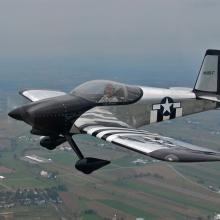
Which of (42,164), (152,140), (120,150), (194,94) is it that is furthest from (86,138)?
(152,140)

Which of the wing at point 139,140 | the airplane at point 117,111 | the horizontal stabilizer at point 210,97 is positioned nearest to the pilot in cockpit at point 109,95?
the airplane at point 117,111

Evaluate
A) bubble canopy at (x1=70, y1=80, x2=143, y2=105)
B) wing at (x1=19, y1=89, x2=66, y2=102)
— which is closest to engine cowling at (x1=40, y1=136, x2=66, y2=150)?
bubble canopy at (x1=70, y1=80, x2=143, y2=105)

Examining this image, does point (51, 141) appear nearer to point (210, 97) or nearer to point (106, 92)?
point (106, 92)

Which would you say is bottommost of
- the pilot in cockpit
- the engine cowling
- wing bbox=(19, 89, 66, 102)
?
the engine cowling

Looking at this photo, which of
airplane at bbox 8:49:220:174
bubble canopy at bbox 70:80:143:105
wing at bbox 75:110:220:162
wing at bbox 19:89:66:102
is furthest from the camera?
wing at bbox 19:89:66:102

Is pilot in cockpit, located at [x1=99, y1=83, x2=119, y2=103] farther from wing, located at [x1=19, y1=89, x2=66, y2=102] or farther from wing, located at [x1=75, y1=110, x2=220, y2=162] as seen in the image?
wing, located at [x1=19, y1=89, x2=66, y2=102]

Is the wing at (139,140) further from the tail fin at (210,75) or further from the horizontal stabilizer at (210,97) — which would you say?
the tail fin at (210,75)

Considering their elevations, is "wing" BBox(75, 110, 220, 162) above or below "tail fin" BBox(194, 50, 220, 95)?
below

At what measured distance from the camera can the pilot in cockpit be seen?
17812 millimetres

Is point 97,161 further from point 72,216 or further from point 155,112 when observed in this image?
point 72,216

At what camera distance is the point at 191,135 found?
111m

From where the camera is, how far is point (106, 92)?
17875 millimetres

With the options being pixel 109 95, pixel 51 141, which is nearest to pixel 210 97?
pixel 109 95

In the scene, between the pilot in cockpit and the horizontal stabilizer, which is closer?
the pilot in cockpit
